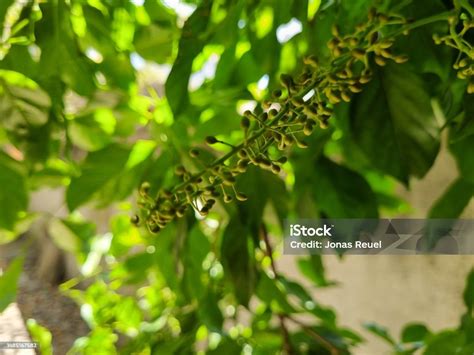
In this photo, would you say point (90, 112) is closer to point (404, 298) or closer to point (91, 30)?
point (91, 30)

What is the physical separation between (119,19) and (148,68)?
0.05 metres

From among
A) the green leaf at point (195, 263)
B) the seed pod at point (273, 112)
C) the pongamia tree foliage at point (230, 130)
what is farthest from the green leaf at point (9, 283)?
the seed pod at point (273, 112)

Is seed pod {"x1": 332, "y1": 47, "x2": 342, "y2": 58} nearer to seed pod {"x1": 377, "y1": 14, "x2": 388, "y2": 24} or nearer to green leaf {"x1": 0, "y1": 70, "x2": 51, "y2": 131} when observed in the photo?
seed pod {"x1": 377, "y1": 14, "x2": 388, "y2": 24}

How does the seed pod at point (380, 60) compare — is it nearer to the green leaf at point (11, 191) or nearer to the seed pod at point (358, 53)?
the seed pod at point (358, 53)

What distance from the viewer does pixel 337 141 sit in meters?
0.37

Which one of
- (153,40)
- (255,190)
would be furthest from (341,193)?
(153,40)

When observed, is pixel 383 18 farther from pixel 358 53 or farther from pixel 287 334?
pixel 287 334

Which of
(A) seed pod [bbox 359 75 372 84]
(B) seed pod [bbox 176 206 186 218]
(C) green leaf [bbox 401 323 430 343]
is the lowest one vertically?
(C) green leaf [bbox 401 323 430 343]

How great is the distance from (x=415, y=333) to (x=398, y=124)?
19 centimetres

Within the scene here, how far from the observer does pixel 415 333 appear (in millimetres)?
394

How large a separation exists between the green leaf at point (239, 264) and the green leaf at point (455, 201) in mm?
118

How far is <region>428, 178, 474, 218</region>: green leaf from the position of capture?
0.32 metres

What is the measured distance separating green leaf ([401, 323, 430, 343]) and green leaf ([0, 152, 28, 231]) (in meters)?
0.28

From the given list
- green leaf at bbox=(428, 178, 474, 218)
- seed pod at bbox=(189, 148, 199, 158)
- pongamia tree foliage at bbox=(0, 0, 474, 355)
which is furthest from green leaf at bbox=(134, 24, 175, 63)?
green leaf at bbox=(428, 178, 474, 218)
